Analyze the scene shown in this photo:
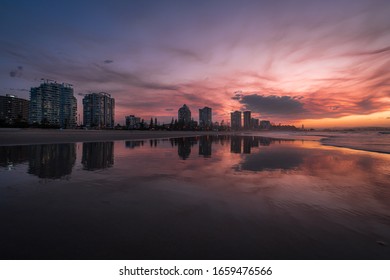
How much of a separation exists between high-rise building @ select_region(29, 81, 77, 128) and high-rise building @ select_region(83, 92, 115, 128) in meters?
12.3

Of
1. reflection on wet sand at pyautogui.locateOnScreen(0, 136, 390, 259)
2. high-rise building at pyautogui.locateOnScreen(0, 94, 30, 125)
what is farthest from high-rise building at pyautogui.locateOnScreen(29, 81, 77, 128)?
reflection on wet sand at pyautogui.locateOnScreen(0, 136, 390, 259)

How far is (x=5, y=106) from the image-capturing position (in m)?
176

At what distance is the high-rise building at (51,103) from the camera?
522ft

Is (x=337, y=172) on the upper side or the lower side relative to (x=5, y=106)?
lower

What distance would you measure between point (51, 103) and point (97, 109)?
34410mm

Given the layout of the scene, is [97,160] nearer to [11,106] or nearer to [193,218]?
[193,218]

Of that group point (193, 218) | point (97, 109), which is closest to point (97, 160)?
point (193, 218)

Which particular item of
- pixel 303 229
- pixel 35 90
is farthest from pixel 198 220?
pixel 35 90

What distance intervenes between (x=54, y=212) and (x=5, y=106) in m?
241

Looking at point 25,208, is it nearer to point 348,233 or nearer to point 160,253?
point 160,253

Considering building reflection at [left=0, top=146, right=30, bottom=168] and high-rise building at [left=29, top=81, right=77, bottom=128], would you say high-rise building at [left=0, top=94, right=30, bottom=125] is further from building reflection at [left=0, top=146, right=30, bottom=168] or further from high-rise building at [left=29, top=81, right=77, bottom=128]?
building reflection at [left=0, top=146, right=30, bottom=168]

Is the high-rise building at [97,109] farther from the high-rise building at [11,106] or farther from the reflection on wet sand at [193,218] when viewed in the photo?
the reflection on wet sand at [193,218]

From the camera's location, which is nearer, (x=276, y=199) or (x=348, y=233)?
(x=348, y=233)
